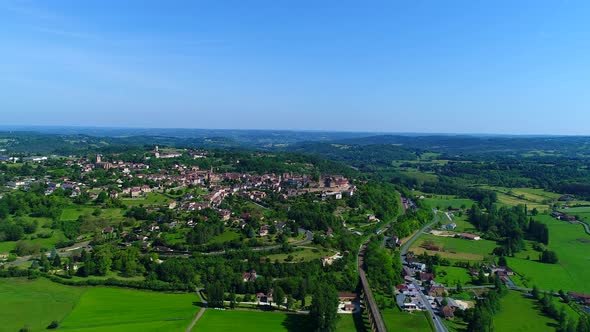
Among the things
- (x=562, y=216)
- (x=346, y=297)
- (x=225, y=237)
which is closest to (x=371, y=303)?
(x=346, y=297)

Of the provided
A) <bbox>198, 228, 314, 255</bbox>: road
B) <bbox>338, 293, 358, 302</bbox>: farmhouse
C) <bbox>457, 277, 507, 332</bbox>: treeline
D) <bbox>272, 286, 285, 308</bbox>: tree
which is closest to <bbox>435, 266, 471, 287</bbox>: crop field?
<bbox>457, 277, 507, 332</bbox>: treeline

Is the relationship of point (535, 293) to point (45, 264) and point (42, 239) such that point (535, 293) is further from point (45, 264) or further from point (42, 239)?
point (42, 239)

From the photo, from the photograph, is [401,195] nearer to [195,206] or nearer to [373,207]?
[373,207]

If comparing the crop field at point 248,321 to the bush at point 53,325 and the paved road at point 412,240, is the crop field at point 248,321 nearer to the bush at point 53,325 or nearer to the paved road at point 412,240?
the bush at point 53,325

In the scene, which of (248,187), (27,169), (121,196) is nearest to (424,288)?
(248,187)

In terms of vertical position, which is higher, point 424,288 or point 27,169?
point 27,169

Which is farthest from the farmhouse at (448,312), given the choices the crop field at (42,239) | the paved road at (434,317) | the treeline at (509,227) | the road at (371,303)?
the crop field at (42,239)
